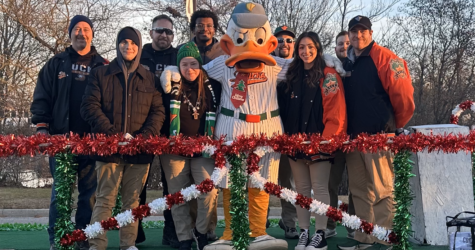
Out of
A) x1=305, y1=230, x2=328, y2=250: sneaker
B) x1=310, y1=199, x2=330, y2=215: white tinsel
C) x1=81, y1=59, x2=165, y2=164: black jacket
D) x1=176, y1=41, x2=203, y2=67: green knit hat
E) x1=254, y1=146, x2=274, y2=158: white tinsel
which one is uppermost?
x1=176, y1=41, x2=203, y2=67: green knit hat

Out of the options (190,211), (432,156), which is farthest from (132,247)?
(432,156)

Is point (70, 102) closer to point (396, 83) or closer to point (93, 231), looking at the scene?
point (93, 231)

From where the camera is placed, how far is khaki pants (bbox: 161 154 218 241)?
190 inches

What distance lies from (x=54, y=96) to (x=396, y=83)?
10.8 feet

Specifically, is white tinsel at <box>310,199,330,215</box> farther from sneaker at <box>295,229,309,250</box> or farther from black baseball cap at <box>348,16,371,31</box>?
black baseball cap at <box>348,16,371,31</box>

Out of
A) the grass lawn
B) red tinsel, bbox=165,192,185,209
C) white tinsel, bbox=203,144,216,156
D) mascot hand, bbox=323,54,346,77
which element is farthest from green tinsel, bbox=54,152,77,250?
the grass lawn

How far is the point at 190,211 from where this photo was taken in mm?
5238

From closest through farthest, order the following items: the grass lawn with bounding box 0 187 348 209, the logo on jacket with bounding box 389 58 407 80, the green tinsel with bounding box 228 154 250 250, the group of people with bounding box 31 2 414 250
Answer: the green tinsel with bounding box 228 154 250 250 → the group of people with bounding box 31 2 414 250 → the logo on jacket with bounding box 389 58 407 80 → the grass lawn with bounding box 0 187 348 209

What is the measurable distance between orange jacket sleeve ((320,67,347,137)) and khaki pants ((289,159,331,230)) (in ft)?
1.02

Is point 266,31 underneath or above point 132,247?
above

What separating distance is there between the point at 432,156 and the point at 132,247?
116 inches

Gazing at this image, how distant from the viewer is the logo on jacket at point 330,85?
4815 millimetres

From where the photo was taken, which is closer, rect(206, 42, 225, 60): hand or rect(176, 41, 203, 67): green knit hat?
rect(176, 41, 203, 67): green knit hat

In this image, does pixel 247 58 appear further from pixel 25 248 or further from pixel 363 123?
pixel 25 248
